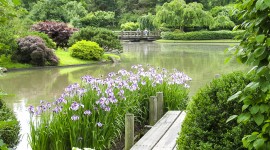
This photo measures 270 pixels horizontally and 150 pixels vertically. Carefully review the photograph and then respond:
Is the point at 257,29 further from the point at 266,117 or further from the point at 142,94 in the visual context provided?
the point at 142,94

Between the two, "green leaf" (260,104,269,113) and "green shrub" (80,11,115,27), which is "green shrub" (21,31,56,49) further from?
"green shrub" (80,11,115,27)

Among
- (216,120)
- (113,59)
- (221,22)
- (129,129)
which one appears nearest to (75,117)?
(129,129)

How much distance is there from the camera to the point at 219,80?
10.2 ft

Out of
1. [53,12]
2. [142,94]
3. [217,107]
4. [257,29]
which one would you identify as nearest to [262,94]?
[257,29]

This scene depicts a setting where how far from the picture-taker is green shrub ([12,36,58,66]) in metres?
17.0

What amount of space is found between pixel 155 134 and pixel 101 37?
56.8ft

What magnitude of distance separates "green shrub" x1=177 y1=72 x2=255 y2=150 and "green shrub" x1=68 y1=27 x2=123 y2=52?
738 inches

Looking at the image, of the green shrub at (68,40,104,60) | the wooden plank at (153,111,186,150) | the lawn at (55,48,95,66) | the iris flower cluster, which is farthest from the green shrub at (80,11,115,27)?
the wooden plank at (153,111,186,150)

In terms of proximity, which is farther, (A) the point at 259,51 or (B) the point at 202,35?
(B) the point at 202,35

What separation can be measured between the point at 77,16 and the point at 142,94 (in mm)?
38821

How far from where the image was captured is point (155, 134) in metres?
5.05

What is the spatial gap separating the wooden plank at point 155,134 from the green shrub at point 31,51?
11.9m

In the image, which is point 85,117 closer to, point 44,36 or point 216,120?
point 216,120

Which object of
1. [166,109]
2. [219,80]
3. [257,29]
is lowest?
[166,109]
